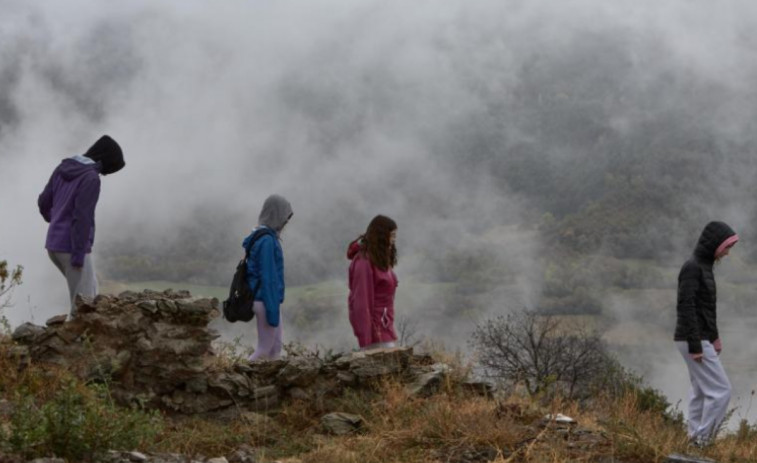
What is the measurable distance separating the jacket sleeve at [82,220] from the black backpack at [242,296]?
1256 millimetres

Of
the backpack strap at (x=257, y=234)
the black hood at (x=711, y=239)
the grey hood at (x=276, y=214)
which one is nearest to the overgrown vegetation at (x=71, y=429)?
the backpack strap at (x=257, y=234)

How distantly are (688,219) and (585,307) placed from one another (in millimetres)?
28493

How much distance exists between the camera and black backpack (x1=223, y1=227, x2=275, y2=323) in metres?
7.31

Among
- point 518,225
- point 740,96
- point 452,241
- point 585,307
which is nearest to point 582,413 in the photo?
point 585,307

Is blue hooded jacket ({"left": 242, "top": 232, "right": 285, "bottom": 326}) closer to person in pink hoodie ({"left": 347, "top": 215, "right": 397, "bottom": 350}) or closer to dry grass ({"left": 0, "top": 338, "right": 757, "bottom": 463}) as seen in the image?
person in pink hoodie ({"left": 347, "top": 215, "right": 397, "bottom": 350})

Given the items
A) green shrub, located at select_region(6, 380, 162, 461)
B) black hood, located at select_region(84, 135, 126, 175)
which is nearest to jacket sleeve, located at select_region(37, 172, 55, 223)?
black hood, located at select_region(84, 135, 126, 175)

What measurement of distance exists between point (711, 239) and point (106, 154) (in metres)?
5.17

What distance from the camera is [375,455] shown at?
570 centimetres

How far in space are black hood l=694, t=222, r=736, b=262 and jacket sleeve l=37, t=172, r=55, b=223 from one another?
5512 millimetres

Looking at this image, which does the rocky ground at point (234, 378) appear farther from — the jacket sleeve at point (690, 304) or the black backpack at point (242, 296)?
the jacket sleeve at point (690, 304)

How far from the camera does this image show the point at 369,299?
7496mm

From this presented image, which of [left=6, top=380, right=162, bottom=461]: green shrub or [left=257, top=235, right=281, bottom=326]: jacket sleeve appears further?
[left=257, top=235, right=281, bottom=326]: jacket sleeve

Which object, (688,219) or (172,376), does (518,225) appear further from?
(172,376)

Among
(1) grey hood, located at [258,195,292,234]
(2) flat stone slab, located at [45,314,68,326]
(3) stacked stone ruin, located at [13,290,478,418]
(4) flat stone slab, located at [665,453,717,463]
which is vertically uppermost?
(1) grey hood, located at [258,195,292,234]
